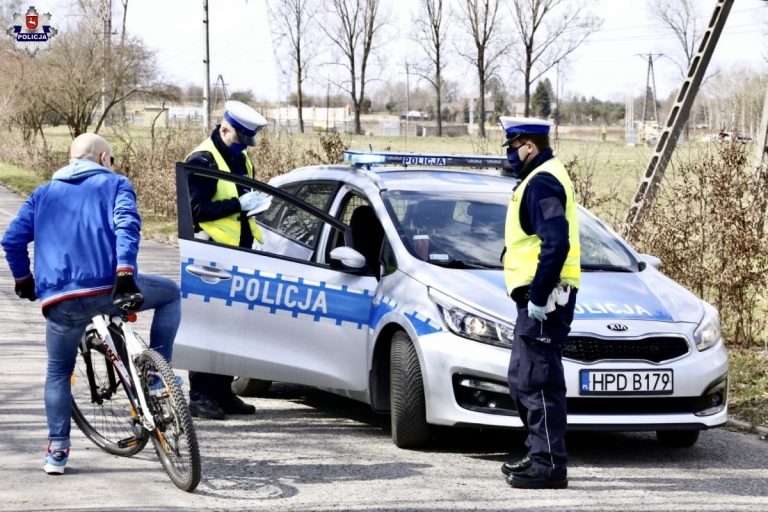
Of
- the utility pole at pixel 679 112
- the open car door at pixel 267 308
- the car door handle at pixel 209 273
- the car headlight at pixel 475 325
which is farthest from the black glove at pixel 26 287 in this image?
the utility pole at pixel 679 112

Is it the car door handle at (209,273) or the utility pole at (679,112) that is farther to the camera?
the utility pole at (679,112)

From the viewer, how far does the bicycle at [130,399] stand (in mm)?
5641

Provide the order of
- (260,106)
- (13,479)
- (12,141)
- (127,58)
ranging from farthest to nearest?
(12,141) < (127,58) < (260,106) < (13,479)

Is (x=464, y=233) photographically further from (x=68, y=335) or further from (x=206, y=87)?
(x=206, y=87)

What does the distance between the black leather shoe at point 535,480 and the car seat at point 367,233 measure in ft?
6.45

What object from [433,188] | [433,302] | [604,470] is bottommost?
[604,470]

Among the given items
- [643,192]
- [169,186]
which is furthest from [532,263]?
[169,186]

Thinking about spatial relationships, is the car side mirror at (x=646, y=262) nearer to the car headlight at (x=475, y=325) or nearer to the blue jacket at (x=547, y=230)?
the car headlight at (x=475, y=325)

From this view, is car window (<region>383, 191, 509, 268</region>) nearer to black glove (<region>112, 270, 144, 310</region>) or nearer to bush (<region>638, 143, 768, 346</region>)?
black glove (<region>112, 270, 144, 310</region>)

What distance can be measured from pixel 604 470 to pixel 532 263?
129cm

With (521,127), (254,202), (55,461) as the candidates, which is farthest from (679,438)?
(55,461)

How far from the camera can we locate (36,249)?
5.89 metres

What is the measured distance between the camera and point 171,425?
18.8 feet

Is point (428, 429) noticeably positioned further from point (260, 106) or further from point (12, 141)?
point (12, 141)
